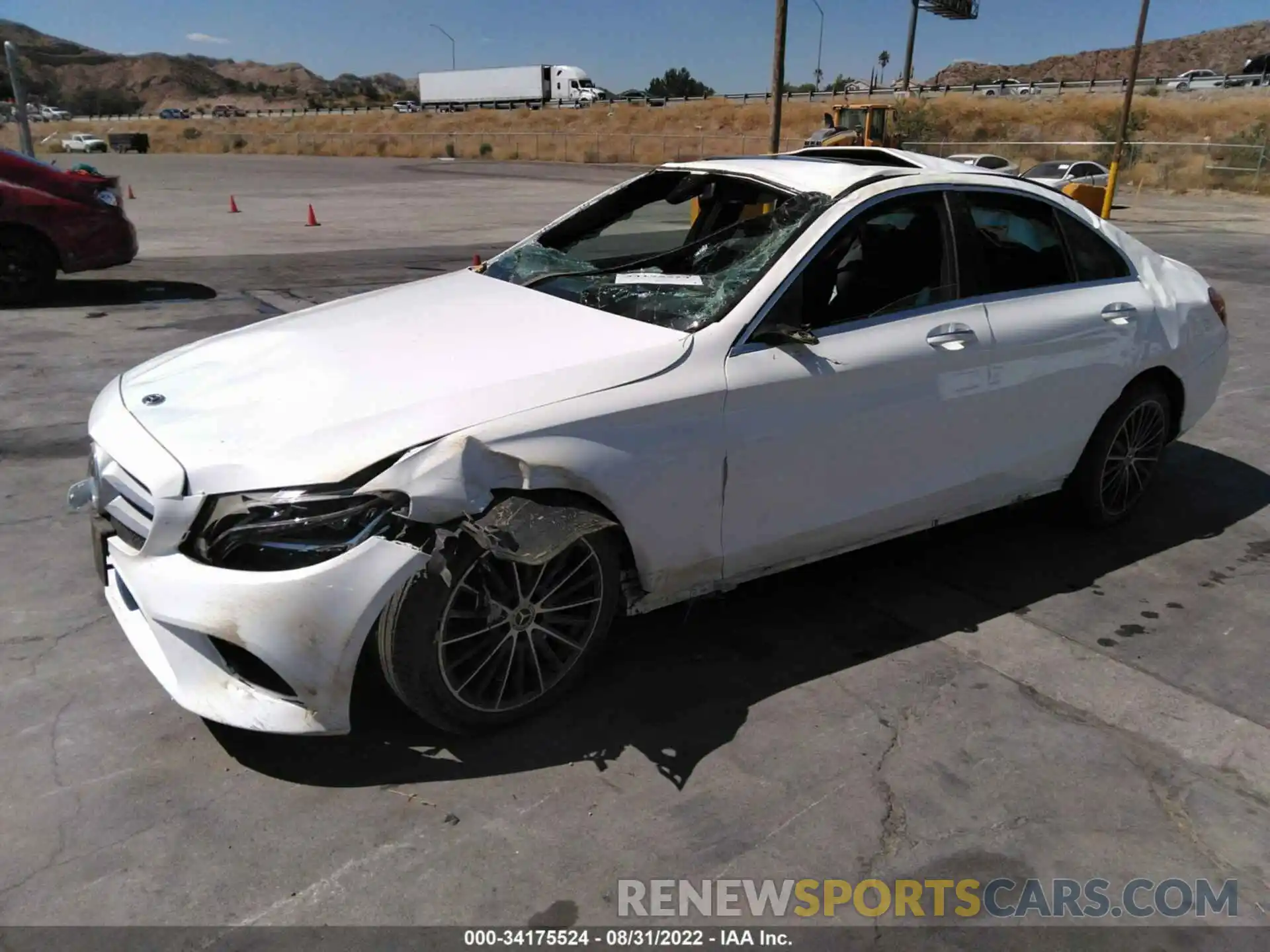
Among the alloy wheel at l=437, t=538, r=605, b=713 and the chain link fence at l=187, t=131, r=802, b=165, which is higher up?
the chain link fence at l=187, t=131, r=802, b=165

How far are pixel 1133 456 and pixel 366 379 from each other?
3.73 metres

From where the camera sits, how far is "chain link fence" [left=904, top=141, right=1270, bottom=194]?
96.3 ft

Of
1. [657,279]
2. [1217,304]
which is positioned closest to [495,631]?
[657,279]

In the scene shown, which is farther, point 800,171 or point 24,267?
point 24,267

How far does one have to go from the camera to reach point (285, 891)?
2.41 metres

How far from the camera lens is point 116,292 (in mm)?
10453

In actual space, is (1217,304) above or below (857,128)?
below

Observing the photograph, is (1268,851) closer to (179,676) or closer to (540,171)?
(179,676)

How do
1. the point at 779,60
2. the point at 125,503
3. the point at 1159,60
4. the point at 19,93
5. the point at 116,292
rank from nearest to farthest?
the point at 125,503
the point at 116,292
the point at 779,60
the point at 19,93
the point at 1159,60

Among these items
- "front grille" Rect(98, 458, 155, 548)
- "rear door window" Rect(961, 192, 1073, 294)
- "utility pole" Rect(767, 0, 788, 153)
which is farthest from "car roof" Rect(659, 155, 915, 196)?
"utility pole" Rect(767, 0, 788, 153)

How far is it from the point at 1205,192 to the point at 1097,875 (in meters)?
33.0

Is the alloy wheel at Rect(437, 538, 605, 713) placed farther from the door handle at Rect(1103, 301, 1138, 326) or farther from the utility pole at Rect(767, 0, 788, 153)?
the utility pole at Rect(767, 0, 788, 153)

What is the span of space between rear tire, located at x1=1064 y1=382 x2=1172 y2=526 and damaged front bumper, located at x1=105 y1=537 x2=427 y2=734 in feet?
11.0

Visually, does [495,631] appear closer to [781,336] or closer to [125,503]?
[125,503]
